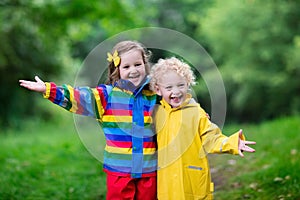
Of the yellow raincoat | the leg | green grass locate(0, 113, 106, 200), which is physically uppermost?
the yellow raincoat

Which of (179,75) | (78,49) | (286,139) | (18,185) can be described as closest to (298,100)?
(286,139)

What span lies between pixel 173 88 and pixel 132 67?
0.31m

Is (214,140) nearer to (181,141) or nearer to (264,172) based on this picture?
(181,141)

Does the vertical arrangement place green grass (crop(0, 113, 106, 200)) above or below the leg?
below

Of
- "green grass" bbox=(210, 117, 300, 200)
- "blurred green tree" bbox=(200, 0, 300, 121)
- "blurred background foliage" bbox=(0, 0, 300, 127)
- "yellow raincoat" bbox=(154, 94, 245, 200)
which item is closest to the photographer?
"yellow raincoat" bbox=(154, 94, 245, 200)

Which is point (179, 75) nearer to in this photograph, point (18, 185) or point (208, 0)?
point (18, 185)

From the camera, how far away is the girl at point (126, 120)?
3508mm

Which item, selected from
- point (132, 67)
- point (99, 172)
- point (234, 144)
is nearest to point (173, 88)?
point (132, 67)

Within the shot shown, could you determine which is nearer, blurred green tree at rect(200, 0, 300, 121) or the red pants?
the red pants

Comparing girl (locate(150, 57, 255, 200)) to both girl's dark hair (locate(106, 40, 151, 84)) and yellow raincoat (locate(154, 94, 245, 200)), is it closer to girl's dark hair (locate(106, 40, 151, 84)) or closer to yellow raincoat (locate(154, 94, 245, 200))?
yellow raincoat (locate(154, 94, 245, 200))

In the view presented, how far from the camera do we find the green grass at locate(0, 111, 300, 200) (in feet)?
15.7

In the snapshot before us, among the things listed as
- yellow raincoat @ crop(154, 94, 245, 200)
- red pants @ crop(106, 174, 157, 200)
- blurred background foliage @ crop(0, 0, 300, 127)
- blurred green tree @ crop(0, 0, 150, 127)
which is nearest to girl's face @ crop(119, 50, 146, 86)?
yellow raincoat @ crop(154, 94, 245, 200)

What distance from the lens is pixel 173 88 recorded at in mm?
3520

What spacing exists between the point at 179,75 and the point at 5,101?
1195cm
